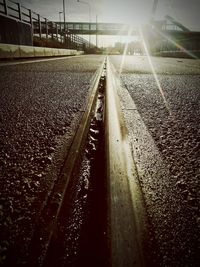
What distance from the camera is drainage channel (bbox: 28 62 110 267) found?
1.76 feet

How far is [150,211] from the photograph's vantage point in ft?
2.22

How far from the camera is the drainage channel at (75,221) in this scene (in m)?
0.54

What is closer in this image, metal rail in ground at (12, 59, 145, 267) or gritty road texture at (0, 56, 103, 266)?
metal rail in ground at (12, 59, 145, 267)

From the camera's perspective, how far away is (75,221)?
648mm

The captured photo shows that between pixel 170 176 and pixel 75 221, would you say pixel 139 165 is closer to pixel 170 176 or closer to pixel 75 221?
pixel 170 176

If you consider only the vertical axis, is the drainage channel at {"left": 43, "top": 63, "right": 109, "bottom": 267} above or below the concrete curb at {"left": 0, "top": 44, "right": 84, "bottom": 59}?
below

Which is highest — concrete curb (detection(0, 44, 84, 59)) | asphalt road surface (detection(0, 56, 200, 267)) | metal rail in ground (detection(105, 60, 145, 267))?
concrete curb (detection(0, 44, 84, 59))

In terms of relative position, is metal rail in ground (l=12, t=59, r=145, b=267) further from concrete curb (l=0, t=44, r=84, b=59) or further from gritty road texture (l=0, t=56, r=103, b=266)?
concrete curb (l=0, t=44, r=84, b=59)

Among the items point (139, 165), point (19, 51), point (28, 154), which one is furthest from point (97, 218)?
point (19, 51)

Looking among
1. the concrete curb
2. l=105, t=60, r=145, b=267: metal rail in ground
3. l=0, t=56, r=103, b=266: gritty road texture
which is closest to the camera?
l=105, t=60, r=145, b=267: metal rail in ground

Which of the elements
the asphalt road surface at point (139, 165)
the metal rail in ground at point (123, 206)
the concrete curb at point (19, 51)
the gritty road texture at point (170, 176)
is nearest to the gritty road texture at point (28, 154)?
the asphalt road surface at point (139, 165)

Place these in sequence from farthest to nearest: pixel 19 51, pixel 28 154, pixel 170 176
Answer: pixel 19 51, pixel 28 154, pixel 170 176

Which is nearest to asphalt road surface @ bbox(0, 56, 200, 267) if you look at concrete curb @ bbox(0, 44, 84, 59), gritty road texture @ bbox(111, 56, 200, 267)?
gritty road texture @ bbox(111, 56, 200, 267)

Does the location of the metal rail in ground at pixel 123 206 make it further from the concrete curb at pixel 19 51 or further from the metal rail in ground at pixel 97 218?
the concrete curb at pixel 19 51
